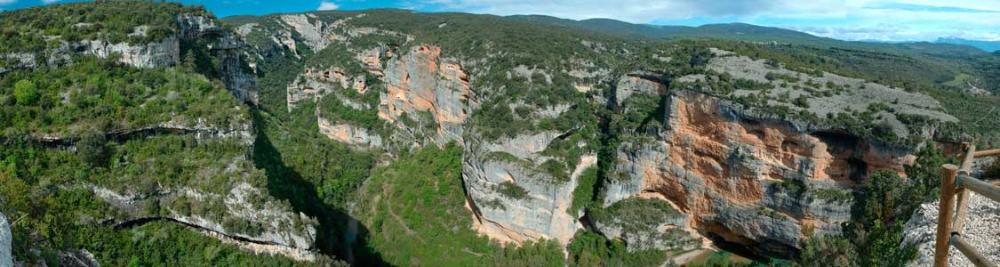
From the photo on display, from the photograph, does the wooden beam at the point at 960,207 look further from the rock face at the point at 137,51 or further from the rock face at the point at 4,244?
the rock face at the point at 137,51

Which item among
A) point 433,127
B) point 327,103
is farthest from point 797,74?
point 327,103

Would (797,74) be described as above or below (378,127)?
above

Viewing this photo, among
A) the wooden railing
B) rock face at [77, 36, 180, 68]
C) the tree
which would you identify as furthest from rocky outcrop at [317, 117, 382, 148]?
the wooden railing

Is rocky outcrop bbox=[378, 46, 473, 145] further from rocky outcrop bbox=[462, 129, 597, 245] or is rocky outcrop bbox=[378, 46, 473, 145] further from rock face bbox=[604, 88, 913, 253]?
rock face bbox=[604, 88, 913, 253]

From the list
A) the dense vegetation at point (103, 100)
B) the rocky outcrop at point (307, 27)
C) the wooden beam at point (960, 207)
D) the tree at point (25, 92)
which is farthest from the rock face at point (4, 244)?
the rocky outcrop at point (307, 27)

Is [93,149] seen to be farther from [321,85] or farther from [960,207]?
[321,85]

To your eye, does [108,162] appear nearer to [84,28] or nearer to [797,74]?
[84,28]
